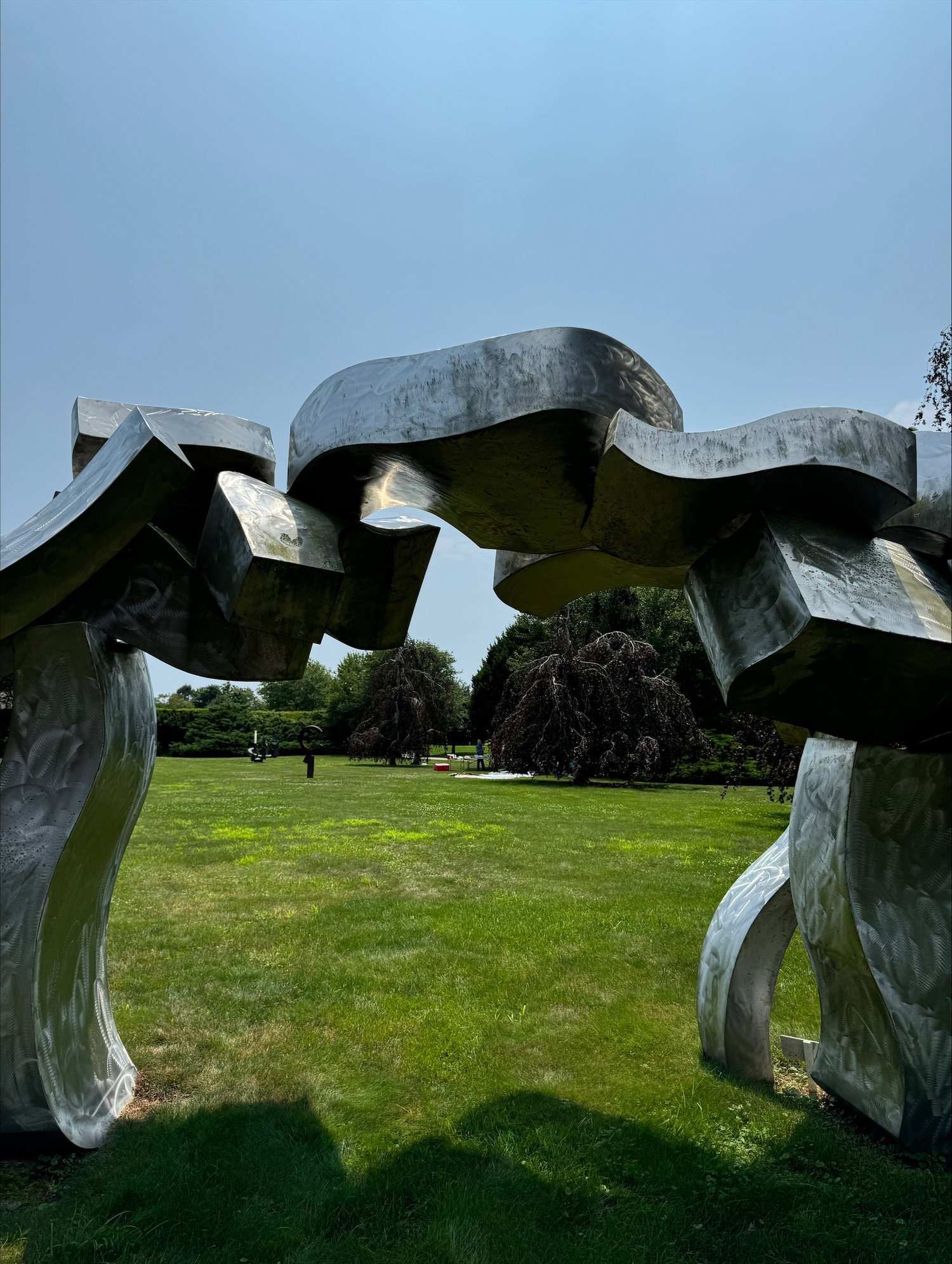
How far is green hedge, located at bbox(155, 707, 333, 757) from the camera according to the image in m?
34.9

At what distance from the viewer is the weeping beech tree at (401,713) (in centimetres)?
2786

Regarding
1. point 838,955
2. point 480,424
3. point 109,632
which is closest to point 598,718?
point 838,955

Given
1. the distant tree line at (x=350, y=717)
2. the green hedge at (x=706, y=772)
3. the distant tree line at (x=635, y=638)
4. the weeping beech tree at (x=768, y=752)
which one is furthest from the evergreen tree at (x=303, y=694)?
the weeping beech tree at (x=768, y=752)

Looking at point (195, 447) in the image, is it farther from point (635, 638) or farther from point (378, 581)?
point (635, 638)

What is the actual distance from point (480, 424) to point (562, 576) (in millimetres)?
1376

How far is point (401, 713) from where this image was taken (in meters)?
28.1

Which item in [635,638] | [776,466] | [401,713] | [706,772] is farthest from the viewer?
[635,638]

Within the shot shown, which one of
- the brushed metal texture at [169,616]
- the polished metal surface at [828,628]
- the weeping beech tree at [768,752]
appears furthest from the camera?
the weeping beech tree at [768,752]

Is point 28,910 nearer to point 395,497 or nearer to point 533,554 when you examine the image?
point 395,497

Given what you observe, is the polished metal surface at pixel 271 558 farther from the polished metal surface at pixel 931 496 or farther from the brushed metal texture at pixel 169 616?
the polished metal surface at pixel 931 496

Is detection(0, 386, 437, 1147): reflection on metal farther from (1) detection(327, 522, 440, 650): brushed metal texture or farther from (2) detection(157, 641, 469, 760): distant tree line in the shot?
(2) detection(157, 641, 469, 760): distant tree line

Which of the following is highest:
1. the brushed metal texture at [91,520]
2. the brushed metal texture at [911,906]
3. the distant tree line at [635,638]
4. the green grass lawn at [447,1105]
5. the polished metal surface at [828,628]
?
the distant tree line at [635,638]

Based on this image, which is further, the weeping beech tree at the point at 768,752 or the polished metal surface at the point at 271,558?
the weeping beech tree at the point at 768,752

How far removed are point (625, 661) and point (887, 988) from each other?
726 inches
